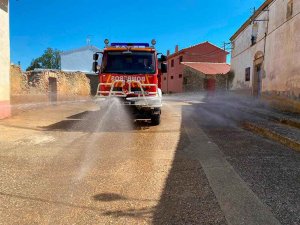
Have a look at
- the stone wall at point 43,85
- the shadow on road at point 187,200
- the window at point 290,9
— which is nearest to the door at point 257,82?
the window at point 290,9

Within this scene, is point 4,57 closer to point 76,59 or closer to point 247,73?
point 247,73

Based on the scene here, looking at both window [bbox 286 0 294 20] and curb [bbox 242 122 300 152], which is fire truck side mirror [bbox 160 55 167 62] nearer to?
curb [bbox 242 122 300 152]

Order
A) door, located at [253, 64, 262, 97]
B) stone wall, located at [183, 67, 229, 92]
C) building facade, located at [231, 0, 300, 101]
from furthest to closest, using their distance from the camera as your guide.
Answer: stone wall, located at [183, 67, 229, 92]
door, located at [253, 64, 262, 97]
building facade, located at [231, 0, 300, 101]

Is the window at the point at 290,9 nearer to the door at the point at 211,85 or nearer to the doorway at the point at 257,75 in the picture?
the doorway at the point at 257,75

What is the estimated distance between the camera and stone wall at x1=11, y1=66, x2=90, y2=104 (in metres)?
15.4

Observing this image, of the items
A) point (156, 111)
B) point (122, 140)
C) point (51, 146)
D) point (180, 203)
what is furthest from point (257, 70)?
point (180, 203)

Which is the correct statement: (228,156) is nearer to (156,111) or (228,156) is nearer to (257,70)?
(156,111)

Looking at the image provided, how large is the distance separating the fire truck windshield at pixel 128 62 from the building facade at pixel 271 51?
640cm

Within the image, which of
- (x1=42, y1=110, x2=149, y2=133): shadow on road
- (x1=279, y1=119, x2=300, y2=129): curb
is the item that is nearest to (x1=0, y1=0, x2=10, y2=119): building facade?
(x1=42, y1=110, x2=149, y2=133): shadow on road

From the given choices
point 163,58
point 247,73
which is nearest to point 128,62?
point 163,58

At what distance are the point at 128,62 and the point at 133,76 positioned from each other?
0.60m

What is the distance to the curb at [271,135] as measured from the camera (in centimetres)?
692

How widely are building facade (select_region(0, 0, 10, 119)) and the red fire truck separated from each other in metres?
3.45

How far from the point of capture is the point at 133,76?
32.2 ft
